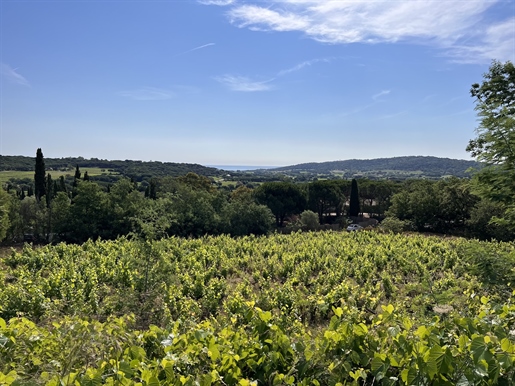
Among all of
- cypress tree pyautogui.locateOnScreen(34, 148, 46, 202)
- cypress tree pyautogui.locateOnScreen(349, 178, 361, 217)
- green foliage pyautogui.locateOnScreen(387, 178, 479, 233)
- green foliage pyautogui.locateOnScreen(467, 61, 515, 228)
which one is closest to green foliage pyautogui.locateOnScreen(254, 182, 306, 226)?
cypress tree pyautogui.locateOnScreen(349, 178, 361, 217)

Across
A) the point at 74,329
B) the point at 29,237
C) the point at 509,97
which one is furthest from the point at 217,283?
the point at 29,237

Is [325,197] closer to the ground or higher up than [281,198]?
→ higher up

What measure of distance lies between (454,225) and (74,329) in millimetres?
30263

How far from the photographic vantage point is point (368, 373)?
178 cm

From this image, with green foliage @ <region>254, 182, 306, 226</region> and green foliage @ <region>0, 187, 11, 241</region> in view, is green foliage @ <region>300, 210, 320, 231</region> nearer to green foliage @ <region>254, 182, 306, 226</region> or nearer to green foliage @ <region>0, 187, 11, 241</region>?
green foliage @ <region>254, 182, 306, 226</region>

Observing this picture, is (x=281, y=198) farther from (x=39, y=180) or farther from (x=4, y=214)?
(x=4, y=214)

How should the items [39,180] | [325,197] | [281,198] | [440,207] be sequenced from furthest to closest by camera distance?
1. [325,197]
2. [281,198]
3. [39,180]
4. [440,207]

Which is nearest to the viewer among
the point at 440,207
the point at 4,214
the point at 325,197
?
the point at 4,214

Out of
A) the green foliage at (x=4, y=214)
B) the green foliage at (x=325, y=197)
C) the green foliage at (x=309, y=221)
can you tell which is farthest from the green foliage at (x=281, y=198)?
the green foliage at (x=4, y=214)

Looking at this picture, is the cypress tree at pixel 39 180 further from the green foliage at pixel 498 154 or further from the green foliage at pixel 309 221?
the green foliage at pixel 498 154

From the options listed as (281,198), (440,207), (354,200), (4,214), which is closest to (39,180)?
(4,214)

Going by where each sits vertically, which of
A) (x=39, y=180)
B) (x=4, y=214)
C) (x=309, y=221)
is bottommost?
(x=309, y=221)

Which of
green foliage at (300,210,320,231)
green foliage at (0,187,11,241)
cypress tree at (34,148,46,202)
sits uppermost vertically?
cypress tree at (34,148,46,202)

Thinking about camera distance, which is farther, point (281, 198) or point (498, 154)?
point (281, 198)
